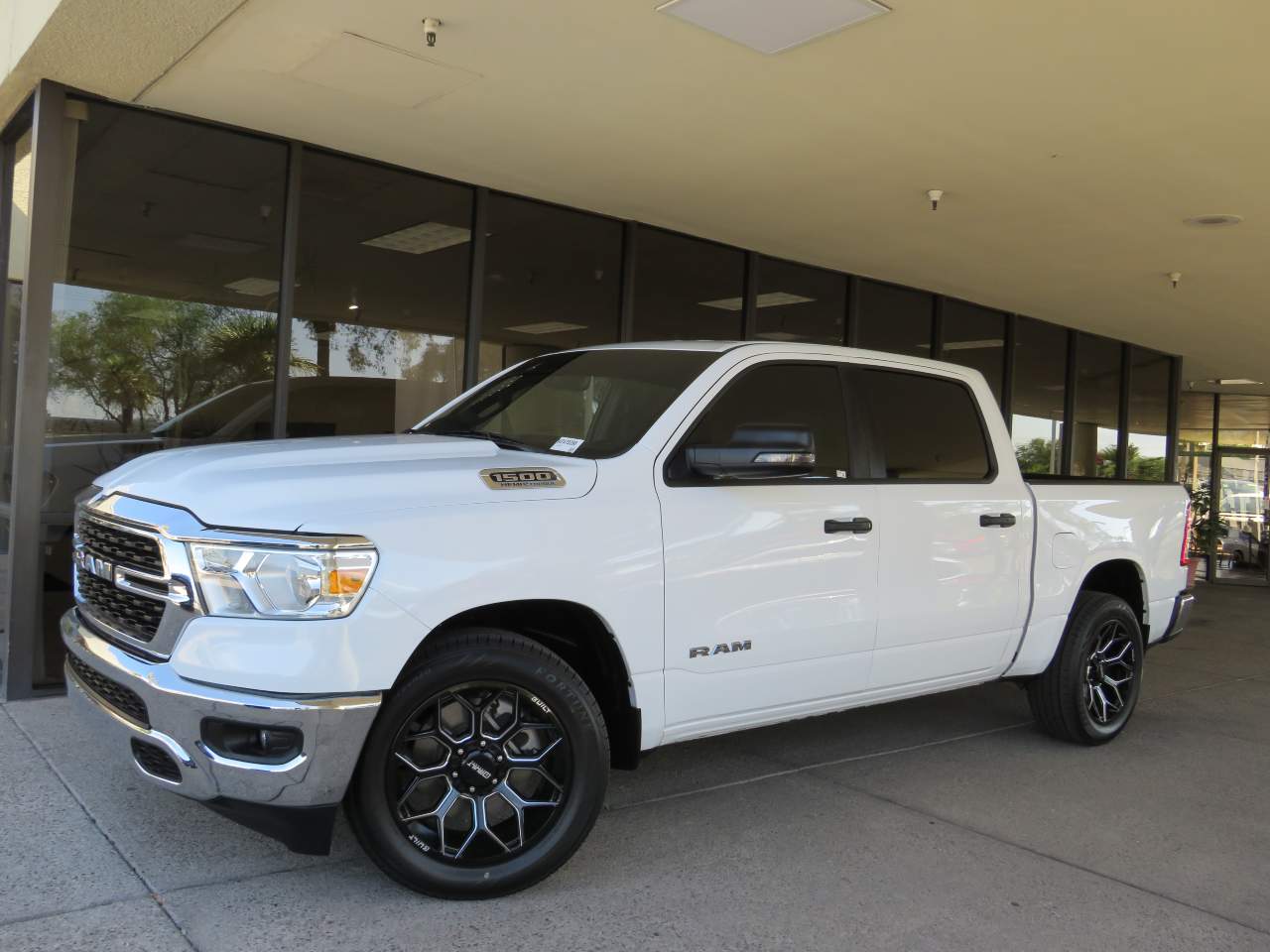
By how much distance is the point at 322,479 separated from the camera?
11.0 ft

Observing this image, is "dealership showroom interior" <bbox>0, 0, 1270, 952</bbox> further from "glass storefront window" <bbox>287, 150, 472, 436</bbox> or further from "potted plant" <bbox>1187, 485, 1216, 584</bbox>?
"potted plant" <bbox>1187, 485, 1216, 584</bbox>

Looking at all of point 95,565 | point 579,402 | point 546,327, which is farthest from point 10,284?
point 579,402

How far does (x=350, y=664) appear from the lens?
10.4 feet

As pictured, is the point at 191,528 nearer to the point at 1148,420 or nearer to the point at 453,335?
the point at 453,335

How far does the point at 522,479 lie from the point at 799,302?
793 centimetres

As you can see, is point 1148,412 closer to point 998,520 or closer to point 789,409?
point 998,520

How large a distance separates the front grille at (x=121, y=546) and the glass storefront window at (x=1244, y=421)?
21759mm

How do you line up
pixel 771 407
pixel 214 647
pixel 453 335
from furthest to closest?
pixel 453 335 → pixel 771 407 → pixel 214 647

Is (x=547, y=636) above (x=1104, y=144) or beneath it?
beneath

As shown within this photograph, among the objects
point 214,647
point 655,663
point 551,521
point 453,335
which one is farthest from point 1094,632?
point 453,335

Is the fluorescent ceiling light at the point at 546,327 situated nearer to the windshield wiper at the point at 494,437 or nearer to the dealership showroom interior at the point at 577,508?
the dealership showroom interior at the point at 577,508

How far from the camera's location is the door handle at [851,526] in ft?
14.3

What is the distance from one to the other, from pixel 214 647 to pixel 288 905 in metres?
0.96

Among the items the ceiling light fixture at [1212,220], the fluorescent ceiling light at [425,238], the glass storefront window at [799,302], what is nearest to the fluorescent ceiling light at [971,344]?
the glass storefront window at [799,302]
